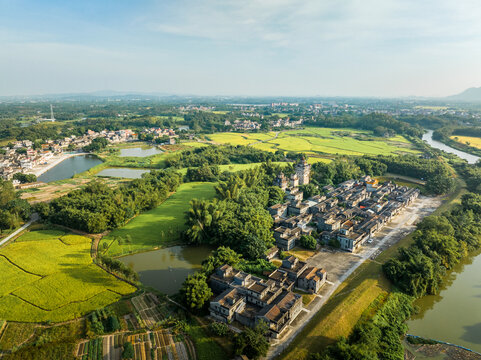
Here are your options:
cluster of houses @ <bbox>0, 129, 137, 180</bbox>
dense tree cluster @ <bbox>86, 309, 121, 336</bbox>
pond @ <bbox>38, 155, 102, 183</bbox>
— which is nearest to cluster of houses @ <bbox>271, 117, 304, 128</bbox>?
cluster of houses @ <bbox>0, 129, 137, 180</bbox>

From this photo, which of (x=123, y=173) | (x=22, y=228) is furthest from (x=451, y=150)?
(x=22, y=228)

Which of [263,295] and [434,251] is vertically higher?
[434,251]

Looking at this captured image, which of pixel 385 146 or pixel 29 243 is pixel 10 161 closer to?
pixel 29 243

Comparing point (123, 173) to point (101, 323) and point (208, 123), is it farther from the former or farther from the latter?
point (208, 123)

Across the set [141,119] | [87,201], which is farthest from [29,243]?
[141,119]

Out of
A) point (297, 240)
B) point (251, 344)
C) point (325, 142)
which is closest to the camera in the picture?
point (251, 344)

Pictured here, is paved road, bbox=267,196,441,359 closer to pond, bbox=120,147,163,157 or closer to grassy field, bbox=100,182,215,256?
grassy field, bbox=100,182,215,256
